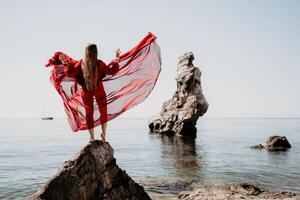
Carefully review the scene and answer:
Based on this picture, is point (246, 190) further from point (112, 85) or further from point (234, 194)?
point (112, 85)

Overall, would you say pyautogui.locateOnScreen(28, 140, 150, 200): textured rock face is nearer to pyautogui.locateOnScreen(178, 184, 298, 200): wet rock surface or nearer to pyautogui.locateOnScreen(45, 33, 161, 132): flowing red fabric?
pyautogui.locateOnScreen(45, 33, 161, 132): flowing red fabric

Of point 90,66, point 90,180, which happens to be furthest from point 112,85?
point 90,180

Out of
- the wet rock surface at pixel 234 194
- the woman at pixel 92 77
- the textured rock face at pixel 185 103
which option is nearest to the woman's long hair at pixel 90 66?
the woman at pixel 92 77

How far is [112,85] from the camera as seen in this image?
9164mm

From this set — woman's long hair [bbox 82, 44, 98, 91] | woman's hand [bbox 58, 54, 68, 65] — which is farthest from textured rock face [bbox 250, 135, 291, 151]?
woman's hand [bbox 58, 54, 68, 65]

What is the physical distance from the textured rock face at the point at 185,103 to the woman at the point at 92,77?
1801 inches

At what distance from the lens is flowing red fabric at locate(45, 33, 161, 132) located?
28.7 ft

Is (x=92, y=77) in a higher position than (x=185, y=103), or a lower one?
higher

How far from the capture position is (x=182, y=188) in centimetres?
1800

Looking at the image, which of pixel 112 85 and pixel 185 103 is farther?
pixel 185 103

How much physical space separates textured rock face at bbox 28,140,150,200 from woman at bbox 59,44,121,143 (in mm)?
444

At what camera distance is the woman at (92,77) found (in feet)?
26.9

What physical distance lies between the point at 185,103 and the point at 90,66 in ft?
165

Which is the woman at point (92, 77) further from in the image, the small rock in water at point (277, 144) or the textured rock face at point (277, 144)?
the small rock in water at point (277, 144)
